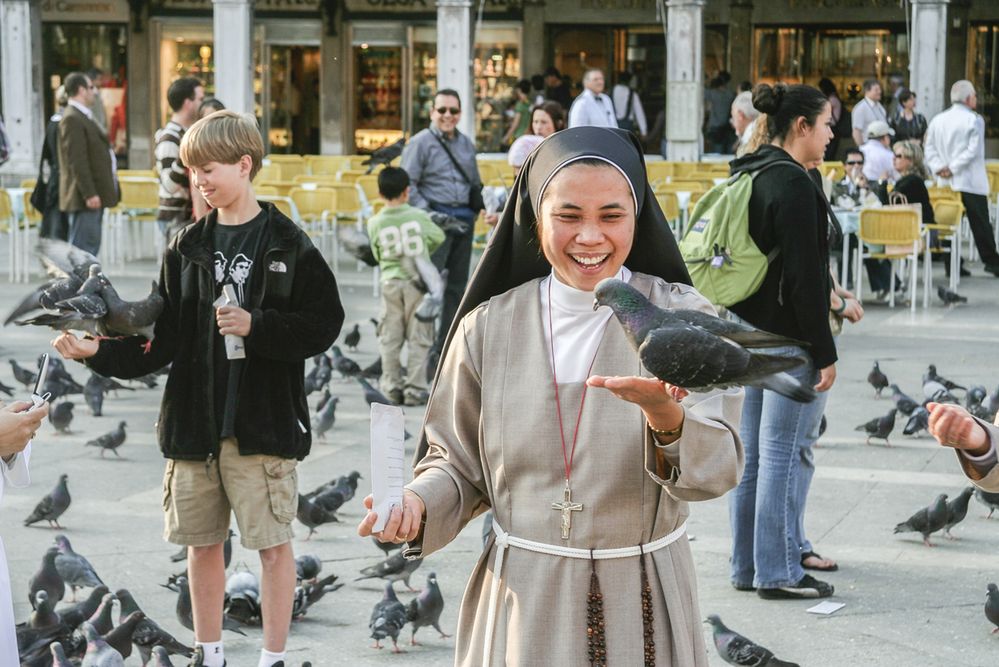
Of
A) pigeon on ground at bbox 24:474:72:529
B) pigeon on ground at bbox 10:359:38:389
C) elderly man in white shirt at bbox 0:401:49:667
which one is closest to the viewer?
elderly man in white shirt at bbox 0:401:49:667

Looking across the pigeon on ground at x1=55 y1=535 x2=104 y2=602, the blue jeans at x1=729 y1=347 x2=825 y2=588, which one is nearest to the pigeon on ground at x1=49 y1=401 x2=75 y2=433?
the pigeon on ground at x1=55 y1=535 x2=104 y2=602

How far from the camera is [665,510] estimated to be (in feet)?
9.53

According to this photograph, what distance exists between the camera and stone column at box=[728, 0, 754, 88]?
28906 millimetres

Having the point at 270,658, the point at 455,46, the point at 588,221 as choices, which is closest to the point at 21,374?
the point at 270,658

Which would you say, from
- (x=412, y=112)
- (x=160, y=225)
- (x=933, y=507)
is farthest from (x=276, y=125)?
(x=933, y=507)

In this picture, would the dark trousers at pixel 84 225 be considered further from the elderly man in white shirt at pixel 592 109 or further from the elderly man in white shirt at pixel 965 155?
the elderly man in white shirt at pixel 965 155

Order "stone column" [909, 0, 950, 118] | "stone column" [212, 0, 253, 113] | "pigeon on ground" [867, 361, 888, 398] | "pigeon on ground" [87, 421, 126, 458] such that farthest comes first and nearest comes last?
"stone column" [212, 0, 253, 113]
"stone column" [909, 0, 950, 118]
"pigeon on ground" [867, 361, 888, 398]
"pigeon on ground" [87, 421, 126, 458]

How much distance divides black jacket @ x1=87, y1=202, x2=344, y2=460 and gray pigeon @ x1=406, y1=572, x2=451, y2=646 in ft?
3.60

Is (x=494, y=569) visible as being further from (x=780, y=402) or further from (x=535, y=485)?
(x=780, y=402)

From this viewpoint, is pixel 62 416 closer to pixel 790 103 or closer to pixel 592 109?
pixel 790 103

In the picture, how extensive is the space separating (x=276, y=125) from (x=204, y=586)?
26531 millimetres

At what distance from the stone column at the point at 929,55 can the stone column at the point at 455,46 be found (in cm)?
699

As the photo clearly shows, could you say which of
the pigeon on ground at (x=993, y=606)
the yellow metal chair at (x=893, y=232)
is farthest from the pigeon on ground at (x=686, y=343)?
the yellow metal chair at (x=893, y=232)

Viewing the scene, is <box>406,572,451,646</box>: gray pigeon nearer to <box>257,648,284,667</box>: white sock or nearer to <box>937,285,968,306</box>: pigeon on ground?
<box>257,648,284,667</box>: white sock
